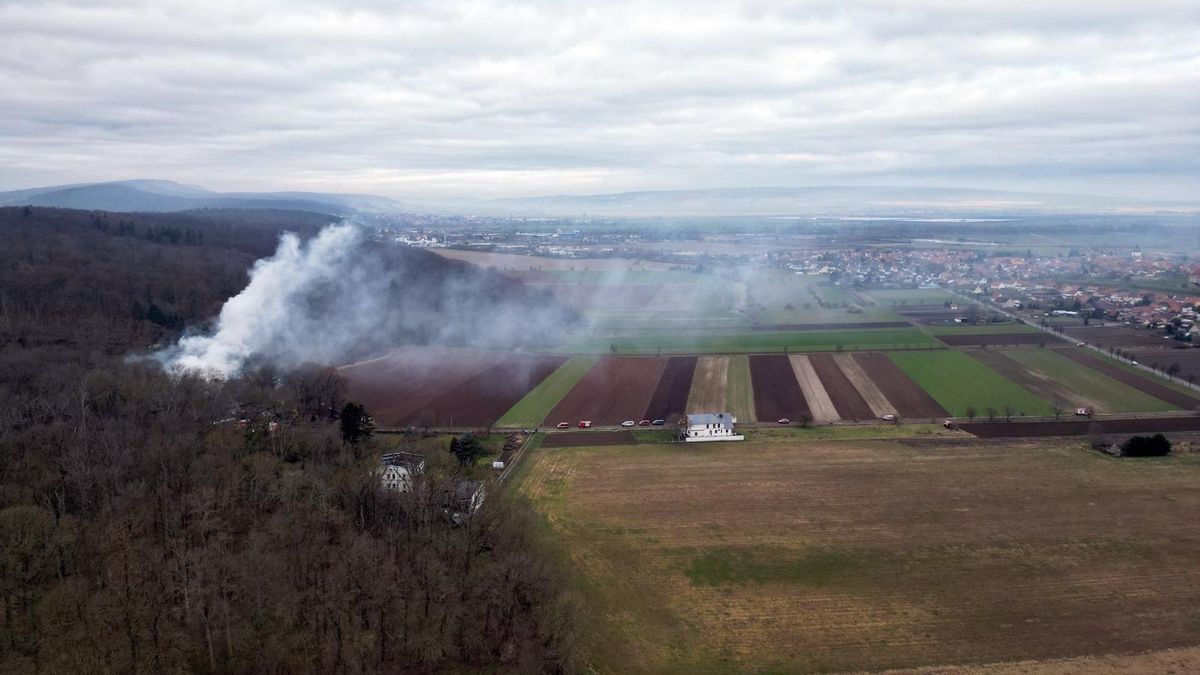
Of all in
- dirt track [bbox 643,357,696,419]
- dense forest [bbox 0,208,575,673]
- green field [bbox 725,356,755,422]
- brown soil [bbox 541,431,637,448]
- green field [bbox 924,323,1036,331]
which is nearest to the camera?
dense forest [bbox 0,208,575,673]

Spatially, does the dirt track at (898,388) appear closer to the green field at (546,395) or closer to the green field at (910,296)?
the green field at (546,395)

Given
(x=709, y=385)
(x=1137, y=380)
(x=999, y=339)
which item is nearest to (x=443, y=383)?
(x=709, y=385)

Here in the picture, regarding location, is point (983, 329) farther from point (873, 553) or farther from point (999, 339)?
point (873, 553)

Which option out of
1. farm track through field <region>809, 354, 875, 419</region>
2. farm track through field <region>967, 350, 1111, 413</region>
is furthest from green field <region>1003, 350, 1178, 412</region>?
farm track through field <region>809, 354, 875, 419</region>

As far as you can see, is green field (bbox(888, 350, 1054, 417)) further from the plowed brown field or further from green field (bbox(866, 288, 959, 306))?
green field (bbox(866, 288, 959, 306))

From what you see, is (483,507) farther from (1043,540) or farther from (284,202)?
(284,202)

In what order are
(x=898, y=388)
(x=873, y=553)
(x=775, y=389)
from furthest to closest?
(x=775, y=389) → (x=898, y=388) → (x=873, y=553)

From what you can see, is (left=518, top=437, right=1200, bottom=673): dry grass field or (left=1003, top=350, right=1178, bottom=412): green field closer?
(left=518, top=437, right=1200, bottom=673): dry grass field
